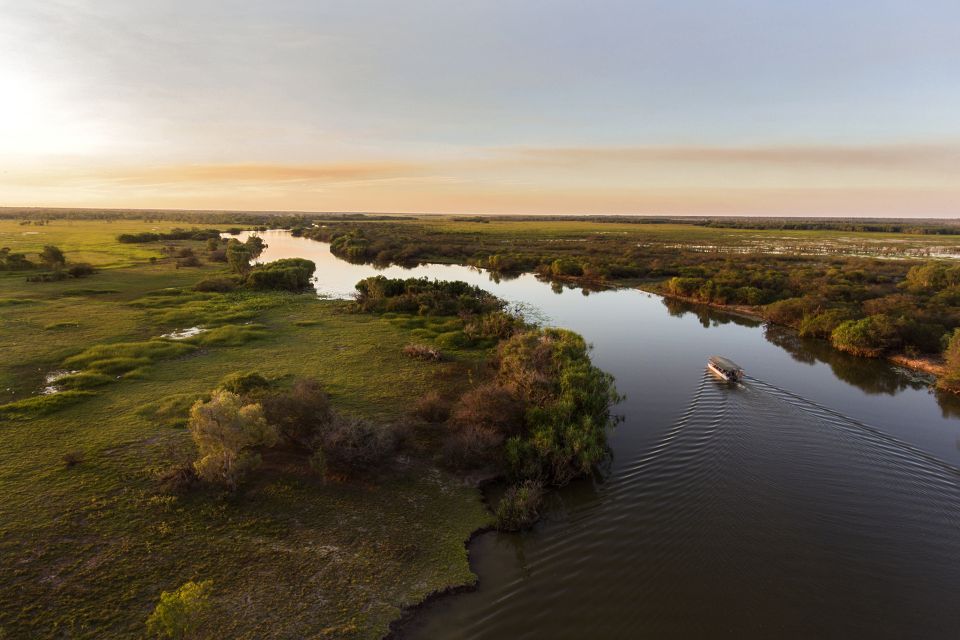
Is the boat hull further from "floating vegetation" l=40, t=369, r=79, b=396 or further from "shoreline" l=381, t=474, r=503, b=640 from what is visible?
"floating vegetation" l=40, t=369, r=79, b=396

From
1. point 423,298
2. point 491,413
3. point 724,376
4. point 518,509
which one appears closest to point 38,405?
point 491,413

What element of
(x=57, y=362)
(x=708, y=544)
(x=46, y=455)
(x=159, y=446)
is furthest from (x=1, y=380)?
(x=708, y=544)

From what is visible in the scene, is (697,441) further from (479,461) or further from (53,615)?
(53,615)

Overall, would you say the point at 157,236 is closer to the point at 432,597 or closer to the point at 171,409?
the point at 171,409

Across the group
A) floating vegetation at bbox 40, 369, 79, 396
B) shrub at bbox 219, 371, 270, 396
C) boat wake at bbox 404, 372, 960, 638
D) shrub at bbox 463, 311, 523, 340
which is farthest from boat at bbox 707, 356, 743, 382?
floating vegetation at bbox 40, 369, 79, 396

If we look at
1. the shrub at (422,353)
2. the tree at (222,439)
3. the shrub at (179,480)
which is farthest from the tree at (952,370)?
the shrub at (179,480)

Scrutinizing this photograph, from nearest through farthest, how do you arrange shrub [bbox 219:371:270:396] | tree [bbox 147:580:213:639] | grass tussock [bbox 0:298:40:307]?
tree [bbox 147:580:213:639], shrub [bbox 219:371:270:396], grass tussock [bbox 0:298:40:307]
